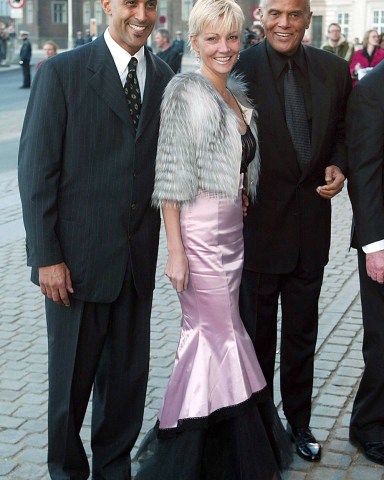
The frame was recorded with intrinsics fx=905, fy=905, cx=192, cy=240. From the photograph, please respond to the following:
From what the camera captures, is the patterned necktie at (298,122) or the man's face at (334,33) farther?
the man's face at (334,33)

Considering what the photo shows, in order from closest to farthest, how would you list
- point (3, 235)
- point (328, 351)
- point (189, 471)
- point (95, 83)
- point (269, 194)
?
point (95, 83)
point (189, 471)
point (269, 194)
point (328, 351)
point (3, 235)

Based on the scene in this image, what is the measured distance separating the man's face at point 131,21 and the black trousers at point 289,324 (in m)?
1.27

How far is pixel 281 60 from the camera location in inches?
162

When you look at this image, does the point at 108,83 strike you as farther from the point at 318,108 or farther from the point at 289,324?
the point at 289,324

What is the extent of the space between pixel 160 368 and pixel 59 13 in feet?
255

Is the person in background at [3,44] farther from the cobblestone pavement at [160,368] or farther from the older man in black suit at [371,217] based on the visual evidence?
the older man in black suit at [371,217]

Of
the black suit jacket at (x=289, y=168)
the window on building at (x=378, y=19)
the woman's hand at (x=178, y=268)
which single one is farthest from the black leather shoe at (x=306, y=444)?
the window on building at (x=378, y=19)

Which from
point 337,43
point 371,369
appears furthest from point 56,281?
point 337,43

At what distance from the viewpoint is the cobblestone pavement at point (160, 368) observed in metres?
4.27

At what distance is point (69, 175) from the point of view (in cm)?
355

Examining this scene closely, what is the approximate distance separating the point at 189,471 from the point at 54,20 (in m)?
78.9

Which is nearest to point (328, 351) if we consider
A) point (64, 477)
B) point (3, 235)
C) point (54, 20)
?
point (64, 477)

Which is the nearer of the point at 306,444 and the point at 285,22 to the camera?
the point at 285,22

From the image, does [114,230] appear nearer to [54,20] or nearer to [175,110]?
[175,110]
